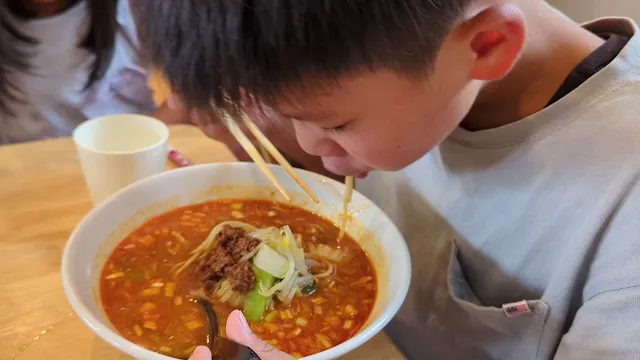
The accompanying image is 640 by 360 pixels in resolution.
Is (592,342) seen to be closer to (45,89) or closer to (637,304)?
(637,304)

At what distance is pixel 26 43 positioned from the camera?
5.11ft

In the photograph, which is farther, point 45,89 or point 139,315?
point 45,89

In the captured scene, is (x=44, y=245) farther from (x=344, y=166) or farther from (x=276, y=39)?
(x=276, y=39)

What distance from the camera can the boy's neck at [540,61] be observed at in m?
0.91

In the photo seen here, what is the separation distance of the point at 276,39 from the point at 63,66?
127cm

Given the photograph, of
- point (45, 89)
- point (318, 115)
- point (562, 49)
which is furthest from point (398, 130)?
point (45, 89)

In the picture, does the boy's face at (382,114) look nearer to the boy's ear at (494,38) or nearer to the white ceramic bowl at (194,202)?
the boy's ear at (494,38)

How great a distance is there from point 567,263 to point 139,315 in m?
0.65

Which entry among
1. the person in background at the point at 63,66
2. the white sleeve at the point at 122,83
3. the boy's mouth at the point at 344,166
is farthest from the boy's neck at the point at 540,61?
the white sleeve at the point at 122,83

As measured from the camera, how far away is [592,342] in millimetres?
821

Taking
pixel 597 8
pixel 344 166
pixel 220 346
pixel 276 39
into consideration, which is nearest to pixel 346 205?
pixel 344 166

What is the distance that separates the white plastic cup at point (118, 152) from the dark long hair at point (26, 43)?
1.80ft

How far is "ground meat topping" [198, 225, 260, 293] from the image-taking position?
892 millimetres

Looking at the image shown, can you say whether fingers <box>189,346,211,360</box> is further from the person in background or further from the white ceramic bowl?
the person in background
